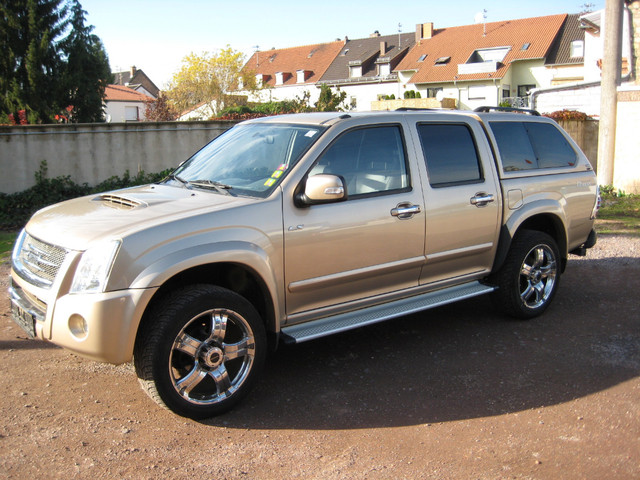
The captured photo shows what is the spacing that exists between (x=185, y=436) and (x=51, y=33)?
21647 millimetres

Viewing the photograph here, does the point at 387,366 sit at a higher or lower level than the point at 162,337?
lower

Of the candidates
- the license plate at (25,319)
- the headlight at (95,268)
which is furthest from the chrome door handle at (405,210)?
the license plate at (25,319)

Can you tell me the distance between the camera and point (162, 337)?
3812 mm

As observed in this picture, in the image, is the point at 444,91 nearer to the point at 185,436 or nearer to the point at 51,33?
the point at 51,33

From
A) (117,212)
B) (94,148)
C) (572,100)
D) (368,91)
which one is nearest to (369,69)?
(368,91)

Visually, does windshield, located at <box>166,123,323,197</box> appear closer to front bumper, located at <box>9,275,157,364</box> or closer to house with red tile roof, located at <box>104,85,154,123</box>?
front bumper, located at <box>9,275,157,364</box>

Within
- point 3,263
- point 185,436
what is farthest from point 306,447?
point 3,263

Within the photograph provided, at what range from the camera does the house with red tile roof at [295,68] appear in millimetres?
64062

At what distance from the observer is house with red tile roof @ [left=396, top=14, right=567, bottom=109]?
5172cm

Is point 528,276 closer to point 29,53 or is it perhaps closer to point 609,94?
point 609,94

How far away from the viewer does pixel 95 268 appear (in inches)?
148

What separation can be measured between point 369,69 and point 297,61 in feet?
32.3

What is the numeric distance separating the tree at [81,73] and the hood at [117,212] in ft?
64.9

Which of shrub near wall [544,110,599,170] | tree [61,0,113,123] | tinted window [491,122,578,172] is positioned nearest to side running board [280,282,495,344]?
tinted window [491,122,578,172]
